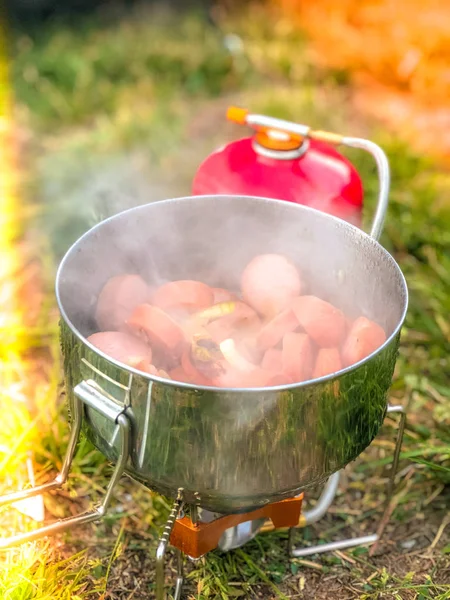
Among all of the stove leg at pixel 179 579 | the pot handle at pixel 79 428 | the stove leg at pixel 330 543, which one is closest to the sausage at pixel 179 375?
the pot handle at pixel 79 428

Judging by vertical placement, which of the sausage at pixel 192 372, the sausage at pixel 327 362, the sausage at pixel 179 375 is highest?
the sausage at pixel 327 362

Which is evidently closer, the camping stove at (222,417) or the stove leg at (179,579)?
the camping stove at (222,417)

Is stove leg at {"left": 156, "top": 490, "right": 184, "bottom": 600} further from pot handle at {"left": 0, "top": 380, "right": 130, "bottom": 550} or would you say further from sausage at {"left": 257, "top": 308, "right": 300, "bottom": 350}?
sausage at {"left": 257, "top": 308, "right": 300, "bottom": 350}

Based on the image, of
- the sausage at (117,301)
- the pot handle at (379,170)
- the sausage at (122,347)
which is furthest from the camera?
the pot handle at (379,170)

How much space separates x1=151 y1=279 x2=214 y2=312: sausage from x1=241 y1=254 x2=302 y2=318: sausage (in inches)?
5.0

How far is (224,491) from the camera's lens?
1.53 m

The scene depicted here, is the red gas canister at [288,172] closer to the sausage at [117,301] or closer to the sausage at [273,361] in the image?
the sausage at [117,301]

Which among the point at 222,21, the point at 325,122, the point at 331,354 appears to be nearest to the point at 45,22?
the point at 222,21

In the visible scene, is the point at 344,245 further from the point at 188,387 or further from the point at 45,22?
the point at 45,22

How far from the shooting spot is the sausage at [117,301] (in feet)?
6.24

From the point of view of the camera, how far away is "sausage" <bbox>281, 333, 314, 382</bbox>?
1.69 m

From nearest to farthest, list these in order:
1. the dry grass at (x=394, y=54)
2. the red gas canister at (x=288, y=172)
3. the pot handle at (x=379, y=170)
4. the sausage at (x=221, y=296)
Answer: the sausage at (x=221, y=296) < the pot handle at (x=379, y=170) < the red gas canister at (x=288, y=172) < the dry grass at (x=394, y=54)

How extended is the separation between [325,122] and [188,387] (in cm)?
365

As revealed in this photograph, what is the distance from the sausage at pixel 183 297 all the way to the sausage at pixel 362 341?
42cm
